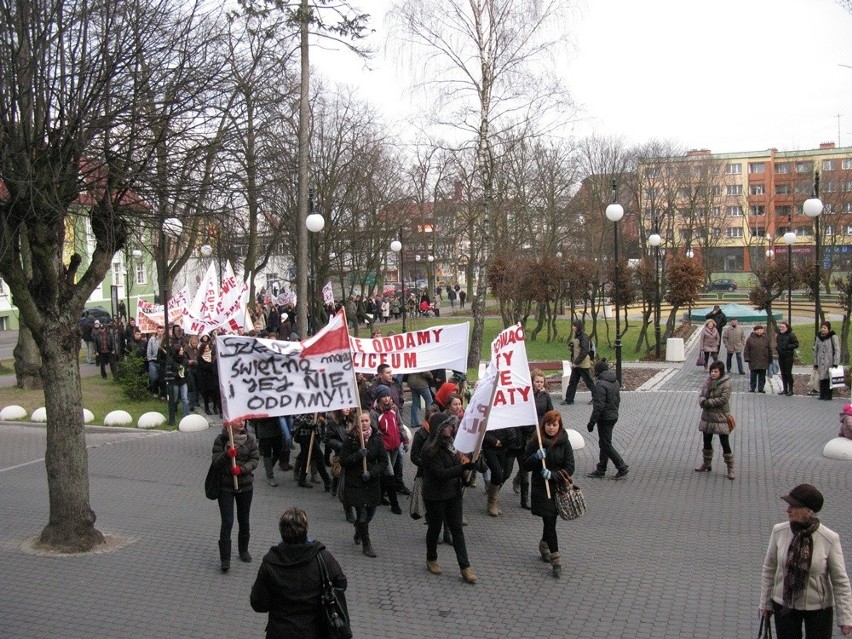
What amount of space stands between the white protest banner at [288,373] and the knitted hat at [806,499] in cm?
598

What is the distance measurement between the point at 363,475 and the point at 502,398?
201cm

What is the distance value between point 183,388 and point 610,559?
1227 centimetres

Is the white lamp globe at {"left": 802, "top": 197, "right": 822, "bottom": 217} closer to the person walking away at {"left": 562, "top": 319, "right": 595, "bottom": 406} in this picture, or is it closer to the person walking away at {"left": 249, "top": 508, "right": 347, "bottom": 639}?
the person walking away at {"left": 562, "top": 319, "right": 595, "bottom": 406}

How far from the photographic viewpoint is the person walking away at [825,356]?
66.3ft

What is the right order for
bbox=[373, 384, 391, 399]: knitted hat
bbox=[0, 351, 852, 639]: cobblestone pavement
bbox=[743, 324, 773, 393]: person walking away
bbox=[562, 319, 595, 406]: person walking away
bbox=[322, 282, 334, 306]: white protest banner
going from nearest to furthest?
1. bbox=[0, 351, 852, 639]: cobblestone pavement
2. bbox=[373, 384, 391, 399]: knitted hat
3. bbox=[562, 319, 595, 406]: person walking away
4. bbox=[743, 324, 773, 393]: person walking away
5. bbox=[322, 282, 334, 306]: white protest banner

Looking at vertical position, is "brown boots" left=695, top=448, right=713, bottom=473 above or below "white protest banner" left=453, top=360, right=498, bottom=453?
below

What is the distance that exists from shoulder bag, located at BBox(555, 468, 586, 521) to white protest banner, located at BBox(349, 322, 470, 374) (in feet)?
21.5

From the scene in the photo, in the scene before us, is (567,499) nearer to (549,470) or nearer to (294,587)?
(549,470)

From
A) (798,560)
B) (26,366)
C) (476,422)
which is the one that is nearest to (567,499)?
(476,422)

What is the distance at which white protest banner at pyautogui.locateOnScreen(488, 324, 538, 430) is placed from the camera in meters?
10.9

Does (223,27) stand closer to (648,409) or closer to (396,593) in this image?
(396,593)

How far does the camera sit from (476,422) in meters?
9.98

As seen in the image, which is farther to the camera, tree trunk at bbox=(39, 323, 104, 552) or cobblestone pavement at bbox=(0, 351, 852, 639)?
tree trunk at bbox=(39, 323, 104, 552)

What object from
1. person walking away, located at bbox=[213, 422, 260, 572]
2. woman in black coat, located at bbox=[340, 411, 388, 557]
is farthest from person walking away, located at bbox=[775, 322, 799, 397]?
person walking away, located at bbox=[213, 422, 260, 572]
